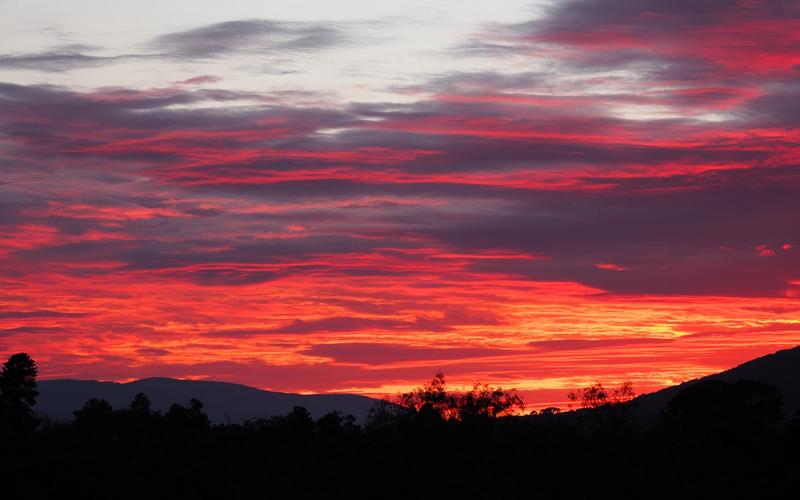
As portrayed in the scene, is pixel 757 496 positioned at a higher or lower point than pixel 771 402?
lower

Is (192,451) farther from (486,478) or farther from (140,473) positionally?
(486,478)

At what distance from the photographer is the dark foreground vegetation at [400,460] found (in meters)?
85.6

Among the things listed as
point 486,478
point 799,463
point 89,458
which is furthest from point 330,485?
point 799,463

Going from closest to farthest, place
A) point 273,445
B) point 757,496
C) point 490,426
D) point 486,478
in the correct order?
1. point 757,496
2. point 486,478
3. point 490,426
4. point 273,445

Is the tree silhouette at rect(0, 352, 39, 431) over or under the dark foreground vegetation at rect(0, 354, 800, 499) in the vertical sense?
over

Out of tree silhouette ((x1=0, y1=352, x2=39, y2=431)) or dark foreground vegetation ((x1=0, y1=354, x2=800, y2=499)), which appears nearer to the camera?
dark foreground vegetation ((x1=0, y1=354, x2=800, y2=499))

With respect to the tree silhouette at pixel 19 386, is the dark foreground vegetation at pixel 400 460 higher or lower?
lower

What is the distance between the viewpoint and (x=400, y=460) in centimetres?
9212

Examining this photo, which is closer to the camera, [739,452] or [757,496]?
[757,496]

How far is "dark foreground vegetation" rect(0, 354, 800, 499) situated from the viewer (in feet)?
281

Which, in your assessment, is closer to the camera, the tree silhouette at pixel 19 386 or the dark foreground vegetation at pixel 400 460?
the dark foreground vegetation at pixel 400 460

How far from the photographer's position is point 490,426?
111438mm

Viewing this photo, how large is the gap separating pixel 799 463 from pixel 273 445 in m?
53.5

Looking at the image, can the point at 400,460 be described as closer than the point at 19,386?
Yes
